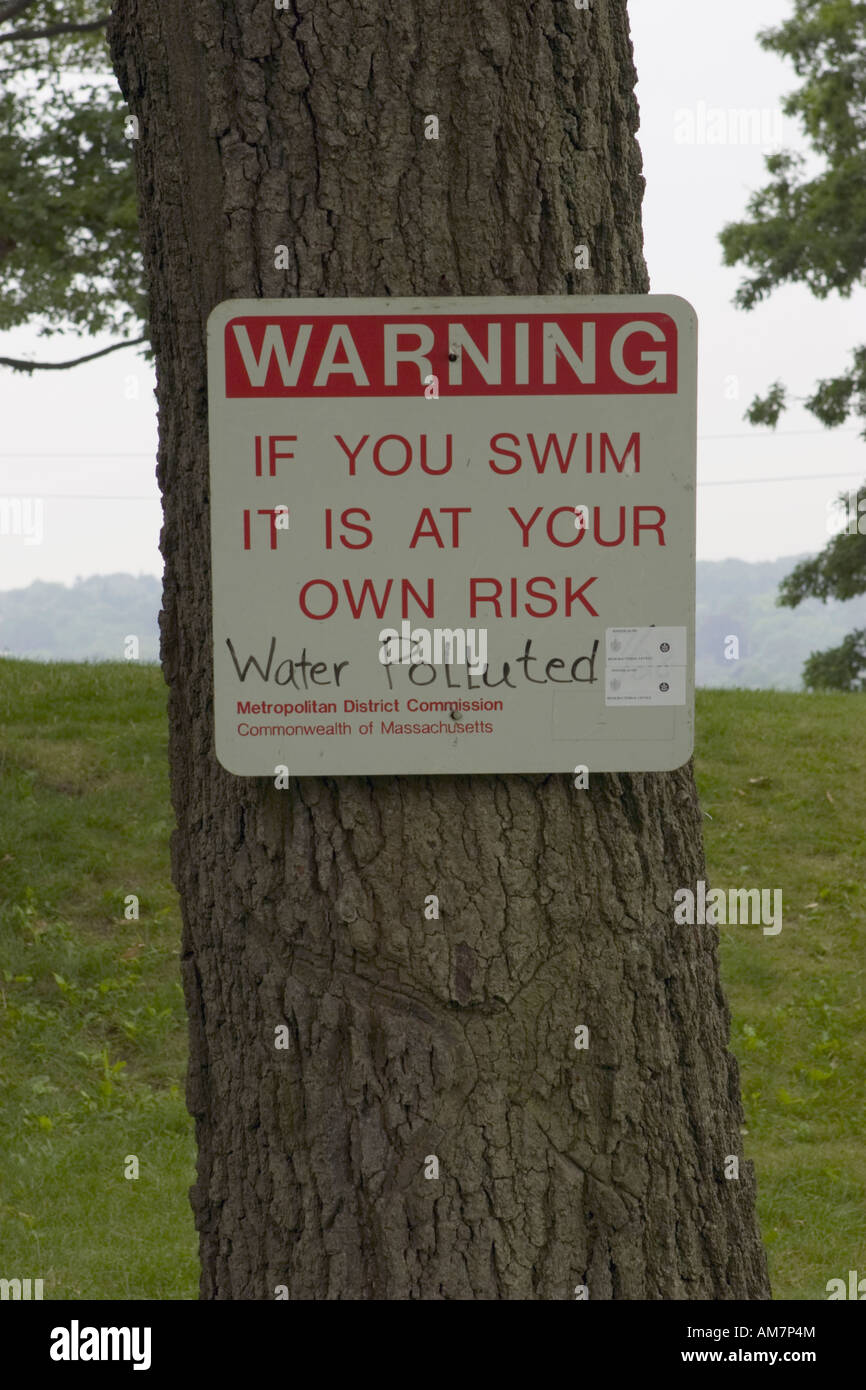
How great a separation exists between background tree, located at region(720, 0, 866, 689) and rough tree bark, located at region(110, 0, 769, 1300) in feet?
42.7

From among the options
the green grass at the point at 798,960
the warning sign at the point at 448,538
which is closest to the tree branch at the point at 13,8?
the green grass at the point at 798,960

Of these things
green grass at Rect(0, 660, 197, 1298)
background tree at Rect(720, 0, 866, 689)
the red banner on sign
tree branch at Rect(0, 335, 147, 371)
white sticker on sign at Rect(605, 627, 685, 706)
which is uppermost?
background tree at Rect(720, 0, 866, 689)

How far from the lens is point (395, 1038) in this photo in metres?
1.84

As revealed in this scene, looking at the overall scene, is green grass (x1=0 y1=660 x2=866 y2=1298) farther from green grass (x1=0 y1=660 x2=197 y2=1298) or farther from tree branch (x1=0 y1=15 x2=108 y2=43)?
tree branch (x1=0 y1=15 x2=108 y2=43)

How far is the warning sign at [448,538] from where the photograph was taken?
1877mm

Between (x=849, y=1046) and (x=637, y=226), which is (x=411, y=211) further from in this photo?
(x=849, y=1046)

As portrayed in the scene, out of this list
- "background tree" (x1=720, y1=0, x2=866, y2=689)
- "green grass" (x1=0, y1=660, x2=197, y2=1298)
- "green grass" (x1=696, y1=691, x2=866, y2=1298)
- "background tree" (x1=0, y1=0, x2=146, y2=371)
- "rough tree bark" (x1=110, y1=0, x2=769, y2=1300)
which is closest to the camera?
"rough tree bark" (x1=110, y1=0, x2=769, y2=1300)

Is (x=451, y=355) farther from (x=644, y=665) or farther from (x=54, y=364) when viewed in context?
(x=54, y=364)

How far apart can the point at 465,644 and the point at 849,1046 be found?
13.3ft

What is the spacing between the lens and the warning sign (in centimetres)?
188

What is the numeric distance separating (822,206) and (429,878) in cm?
1486

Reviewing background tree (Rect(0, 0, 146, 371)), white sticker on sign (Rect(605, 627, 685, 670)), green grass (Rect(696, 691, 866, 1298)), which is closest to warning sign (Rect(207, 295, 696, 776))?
white sticker on sign (Rect(605, 627, 685, 670))

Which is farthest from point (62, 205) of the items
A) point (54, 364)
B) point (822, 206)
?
point (822, 206)

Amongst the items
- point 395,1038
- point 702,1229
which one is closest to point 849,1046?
point 702,1229
